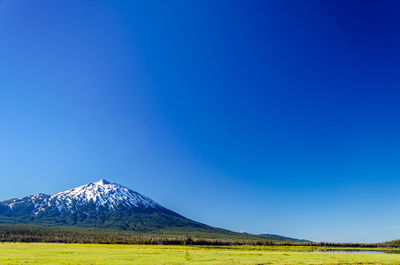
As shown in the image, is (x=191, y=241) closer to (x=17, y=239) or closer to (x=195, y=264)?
(x=17, y=239)

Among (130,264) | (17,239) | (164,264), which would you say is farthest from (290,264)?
(17,239)

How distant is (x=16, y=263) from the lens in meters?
50.4

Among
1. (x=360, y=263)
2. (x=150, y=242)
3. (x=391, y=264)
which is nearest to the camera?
(x=391, y=264)

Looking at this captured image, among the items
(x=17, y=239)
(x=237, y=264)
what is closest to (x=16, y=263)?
(x=237, y=264)

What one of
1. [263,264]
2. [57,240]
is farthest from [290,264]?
[57,240]

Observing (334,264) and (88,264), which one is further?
(334,264)

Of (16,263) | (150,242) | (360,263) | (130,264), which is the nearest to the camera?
(16,263)

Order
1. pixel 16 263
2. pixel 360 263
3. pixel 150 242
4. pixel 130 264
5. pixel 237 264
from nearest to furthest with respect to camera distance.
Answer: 1. pixel 16 263
2. pixel 130 264
3. pixel 237 264
4. pixel 360 263
5. pixel 150 242

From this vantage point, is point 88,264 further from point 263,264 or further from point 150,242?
point 150,242

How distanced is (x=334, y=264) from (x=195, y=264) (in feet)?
121

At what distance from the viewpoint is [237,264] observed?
59812 mm

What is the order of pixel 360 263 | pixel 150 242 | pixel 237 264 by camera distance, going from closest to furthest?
pixel 237 264
pixel 360 263
pixel 150 242

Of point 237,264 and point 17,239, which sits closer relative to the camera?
point 237,264

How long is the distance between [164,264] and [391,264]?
57.8m
